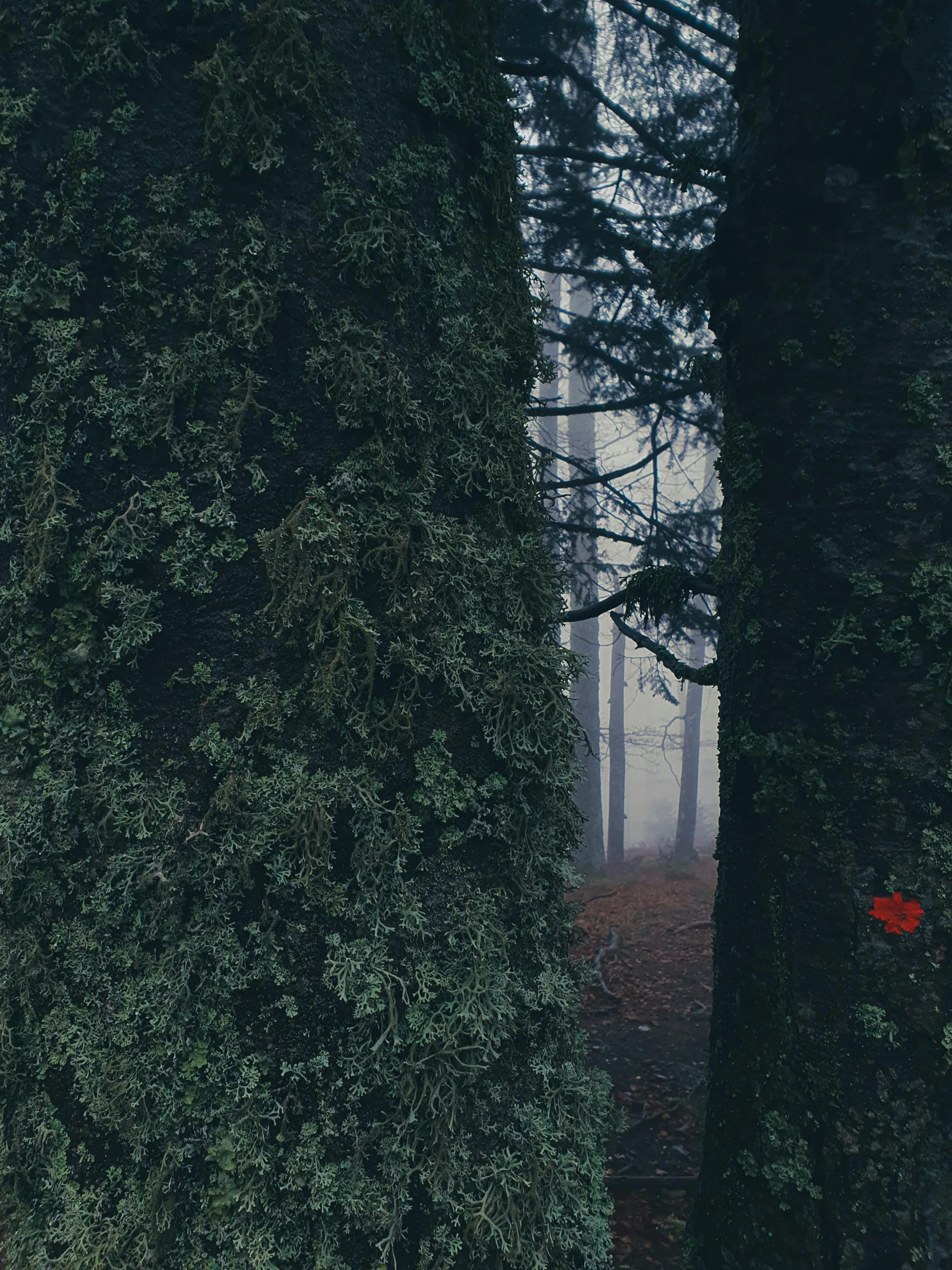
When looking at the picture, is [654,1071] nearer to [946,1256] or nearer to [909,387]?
[946,1256]

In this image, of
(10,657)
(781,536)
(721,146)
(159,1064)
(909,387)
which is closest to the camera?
(159,1064)

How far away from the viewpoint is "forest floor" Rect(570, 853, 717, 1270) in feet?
12.7

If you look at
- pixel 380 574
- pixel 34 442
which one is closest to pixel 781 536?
pixel 380 574

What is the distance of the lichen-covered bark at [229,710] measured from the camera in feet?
4.17

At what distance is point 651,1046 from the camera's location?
6312 millimetres

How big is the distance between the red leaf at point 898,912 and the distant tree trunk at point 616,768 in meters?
16.6

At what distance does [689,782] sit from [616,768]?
7.62 feet

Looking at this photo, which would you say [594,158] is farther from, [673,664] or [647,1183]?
[647,1183]

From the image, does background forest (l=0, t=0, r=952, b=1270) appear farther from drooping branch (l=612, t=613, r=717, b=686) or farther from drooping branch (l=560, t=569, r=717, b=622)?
drooping branch (l=612, t=613, r=717, b=686)

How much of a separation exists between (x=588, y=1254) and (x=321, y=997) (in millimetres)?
788

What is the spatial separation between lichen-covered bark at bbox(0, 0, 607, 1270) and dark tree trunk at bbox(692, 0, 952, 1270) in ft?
3.94

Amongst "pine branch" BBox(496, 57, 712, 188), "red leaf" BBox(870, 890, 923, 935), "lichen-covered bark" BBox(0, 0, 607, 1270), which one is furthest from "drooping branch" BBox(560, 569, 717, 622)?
"lichen-covered bark" BBox(0, 0, 607, 1270)

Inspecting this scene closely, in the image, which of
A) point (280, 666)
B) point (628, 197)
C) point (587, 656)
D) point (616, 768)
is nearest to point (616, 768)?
point (616, 768)

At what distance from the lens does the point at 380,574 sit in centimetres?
138
